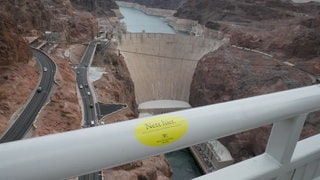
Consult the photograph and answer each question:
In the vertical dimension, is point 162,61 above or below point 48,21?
below

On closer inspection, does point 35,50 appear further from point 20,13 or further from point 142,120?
point 142,120

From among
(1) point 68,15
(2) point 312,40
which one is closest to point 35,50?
(1) point 68,15

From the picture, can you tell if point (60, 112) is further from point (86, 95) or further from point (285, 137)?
point (285, 137)

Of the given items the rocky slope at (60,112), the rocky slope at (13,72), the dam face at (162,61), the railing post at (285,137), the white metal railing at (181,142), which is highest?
the white metal railing at (181,142)

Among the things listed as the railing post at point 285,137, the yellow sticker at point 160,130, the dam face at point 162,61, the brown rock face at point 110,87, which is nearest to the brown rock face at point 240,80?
the dam face at point 162,61

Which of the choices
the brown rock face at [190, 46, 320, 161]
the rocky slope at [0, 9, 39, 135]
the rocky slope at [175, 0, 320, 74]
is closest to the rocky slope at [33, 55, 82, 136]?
the rocky slope at [0, 9, 39, 135]

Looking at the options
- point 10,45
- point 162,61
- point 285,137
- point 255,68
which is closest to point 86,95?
point 10,45

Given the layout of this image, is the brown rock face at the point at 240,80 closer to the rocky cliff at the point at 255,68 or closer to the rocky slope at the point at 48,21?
the rocky cliff at the point at 255,68
